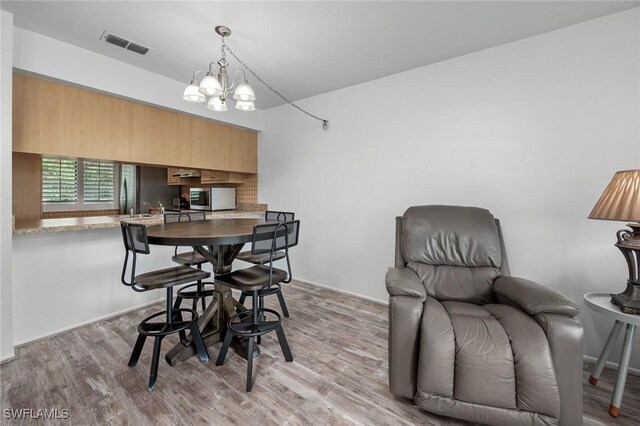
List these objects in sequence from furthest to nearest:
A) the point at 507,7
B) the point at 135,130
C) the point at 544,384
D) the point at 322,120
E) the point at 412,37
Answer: the point at 322,120, the point at 135,130, the point at 412,37, the point at 507,7, the point at 544,384

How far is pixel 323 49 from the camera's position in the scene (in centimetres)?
238

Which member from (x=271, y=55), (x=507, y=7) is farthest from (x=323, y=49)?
(x=507, y=7)

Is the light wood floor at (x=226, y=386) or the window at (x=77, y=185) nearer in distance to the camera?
the light wood floor at (x=226, y=386)

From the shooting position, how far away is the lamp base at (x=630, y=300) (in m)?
1.44

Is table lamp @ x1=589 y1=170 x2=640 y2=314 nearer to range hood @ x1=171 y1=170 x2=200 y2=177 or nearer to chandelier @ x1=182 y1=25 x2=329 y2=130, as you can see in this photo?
chandelier @ x1=182 y1=25 x2=329 y2=130

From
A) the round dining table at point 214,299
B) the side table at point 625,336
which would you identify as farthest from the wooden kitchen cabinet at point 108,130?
the side table at point 625,336

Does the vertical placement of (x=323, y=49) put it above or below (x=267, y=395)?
→ above

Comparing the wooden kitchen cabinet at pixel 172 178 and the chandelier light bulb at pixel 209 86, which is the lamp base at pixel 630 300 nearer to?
the chandelier light bulb at pixel 209 86

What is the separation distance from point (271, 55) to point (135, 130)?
1.68 metres

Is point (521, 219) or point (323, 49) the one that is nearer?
point (521, 219)

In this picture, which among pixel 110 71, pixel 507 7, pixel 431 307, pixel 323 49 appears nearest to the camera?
pixel 431 307

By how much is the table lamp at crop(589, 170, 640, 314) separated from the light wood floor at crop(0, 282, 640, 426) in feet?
2.10

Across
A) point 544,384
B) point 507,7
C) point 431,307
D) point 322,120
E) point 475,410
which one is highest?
point 507,7

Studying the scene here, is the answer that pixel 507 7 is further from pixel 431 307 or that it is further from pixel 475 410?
pixel 475 410
